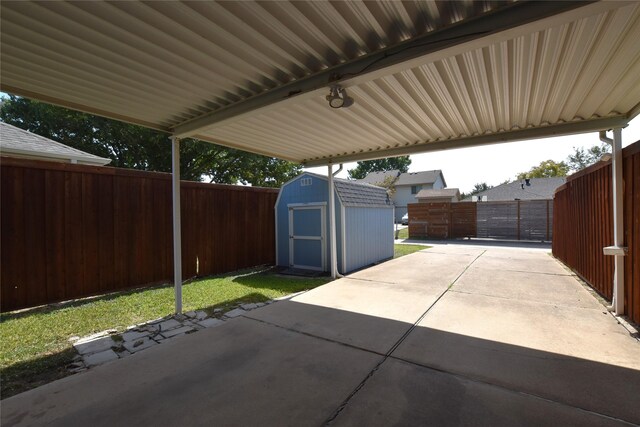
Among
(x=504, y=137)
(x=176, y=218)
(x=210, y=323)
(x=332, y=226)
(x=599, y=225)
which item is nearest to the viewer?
(x=210, y=323)

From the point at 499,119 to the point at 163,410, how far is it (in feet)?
17.3

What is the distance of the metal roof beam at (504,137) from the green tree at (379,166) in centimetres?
3583

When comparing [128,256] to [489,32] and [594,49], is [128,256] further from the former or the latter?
[594,49]

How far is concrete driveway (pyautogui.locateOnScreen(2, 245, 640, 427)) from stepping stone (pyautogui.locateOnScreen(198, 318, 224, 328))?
0.22m

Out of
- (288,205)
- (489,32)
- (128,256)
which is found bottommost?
(128,256)

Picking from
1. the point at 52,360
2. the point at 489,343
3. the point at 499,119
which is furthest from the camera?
the point at 499,119

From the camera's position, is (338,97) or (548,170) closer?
(338,97)

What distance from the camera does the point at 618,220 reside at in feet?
12.7

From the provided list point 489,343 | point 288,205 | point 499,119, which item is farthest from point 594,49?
point 288,205

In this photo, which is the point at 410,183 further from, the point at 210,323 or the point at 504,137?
the point at 210,323

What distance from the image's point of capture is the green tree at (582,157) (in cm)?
3653

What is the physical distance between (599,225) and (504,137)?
2.11m

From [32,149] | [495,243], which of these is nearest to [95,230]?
[32,149]

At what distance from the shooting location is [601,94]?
3344mm
